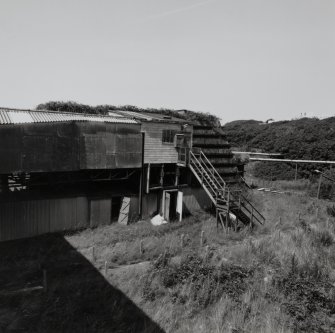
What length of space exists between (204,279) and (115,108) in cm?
2683

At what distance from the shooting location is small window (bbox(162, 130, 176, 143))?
2488 cm

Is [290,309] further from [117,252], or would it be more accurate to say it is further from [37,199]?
[37,199]

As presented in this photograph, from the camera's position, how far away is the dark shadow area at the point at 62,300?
1206 cm

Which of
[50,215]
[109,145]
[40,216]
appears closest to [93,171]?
[109,145]

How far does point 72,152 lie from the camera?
20453mm

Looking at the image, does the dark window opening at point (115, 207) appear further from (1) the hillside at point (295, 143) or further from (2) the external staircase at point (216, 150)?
(1) the hillside at point (295, 143)

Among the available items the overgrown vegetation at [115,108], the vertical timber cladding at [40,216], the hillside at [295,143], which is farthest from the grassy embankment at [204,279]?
the hillside at [295,143]

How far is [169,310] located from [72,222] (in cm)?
1060

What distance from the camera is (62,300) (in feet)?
44.1

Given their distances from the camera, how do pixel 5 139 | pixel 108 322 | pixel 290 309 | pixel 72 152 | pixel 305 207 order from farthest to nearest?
pixel 305 207 → pixel 72 152 → pixel 5 139 → pixel 290 309 → pixel 108 322

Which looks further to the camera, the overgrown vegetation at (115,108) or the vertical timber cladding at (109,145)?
the overgrown vegetation at (115,108)

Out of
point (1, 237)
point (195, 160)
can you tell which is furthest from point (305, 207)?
point (1, 237)

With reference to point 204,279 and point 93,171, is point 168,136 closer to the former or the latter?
point 93,171

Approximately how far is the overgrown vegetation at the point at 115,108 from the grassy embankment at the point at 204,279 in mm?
16673
